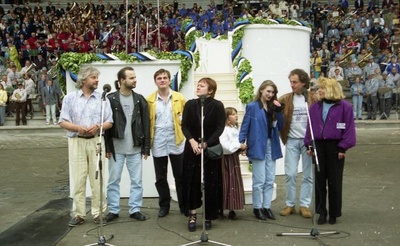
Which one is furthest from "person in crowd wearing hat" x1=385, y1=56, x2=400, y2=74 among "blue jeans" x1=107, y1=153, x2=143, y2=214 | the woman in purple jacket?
"blue jeans" x1=107, y1=153, x2=143, y2=214

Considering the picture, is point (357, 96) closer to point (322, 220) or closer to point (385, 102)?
point (385, 102)

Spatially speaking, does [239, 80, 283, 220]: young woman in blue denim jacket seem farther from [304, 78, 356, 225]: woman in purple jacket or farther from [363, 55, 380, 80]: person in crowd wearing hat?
[363, 55, 380, 80]: person in crowd wearing hat

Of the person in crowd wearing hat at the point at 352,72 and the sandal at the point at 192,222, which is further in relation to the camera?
the person in crowd wearing hat at the point at 352,72

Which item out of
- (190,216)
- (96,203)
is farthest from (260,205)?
(96,203)

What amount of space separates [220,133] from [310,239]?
1.63 metres

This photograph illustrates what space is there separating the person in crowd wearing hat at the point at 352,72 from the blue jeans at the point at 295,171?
16374mm

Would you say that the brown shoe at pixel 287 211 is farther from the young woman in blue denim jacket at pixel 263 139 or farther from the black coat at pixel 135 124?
the black coat at pixel 135 124

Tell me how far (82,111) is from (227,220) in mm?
2294

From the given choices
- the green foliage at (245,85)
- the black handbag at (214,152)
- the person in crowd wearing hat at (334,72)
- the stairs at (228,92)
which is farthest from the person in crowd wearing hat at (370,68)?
the black handbag at (214,152)

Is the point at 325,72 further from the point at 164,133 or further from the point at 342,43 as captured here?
the point at 164,133

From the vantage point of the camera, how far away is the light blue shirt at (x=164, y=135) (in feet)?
29.6

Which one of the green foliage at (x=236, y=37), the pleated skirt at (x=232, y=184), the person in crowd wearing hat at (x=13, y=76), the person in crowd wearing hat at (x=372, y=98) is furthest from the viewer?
the person in crowd wearing hat at (x=13, y=76)

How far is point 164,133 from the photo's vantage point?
9047mm

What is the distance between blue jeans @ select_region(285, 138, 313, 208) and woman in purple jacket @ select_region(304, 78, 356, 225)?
0.33 metres
